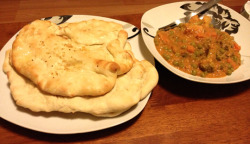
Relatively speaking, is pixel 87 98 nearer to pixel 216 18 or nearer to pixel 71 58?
pixel 71 58

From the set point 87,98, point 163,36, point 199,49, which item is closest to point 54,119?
point 87,98

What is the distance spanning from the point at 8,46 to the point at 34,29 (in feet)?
1.17

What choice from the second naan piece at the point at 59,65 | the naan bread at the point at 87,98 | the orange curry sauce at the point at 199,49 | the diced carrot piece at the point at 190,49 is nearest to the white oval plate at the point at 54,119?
the naan bread at the point at 87,98

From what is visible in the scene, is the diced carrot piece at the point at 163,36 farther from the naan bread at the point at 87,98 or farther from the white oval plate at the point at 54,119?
the white oval plate at the point at 54,119

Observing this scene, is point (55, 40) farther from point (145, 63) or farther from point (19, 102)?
point (145, 63)

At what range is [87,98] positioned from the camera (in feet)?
5.25

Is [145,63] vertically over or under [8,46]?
under

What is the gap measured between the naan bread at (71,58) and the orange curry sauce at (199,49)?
621mm

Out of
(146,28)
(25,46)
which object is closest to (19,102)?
(25,46)

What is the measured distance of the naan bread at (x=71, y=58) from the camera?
61.6 inches

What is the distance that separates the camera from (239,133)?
188 centimetres

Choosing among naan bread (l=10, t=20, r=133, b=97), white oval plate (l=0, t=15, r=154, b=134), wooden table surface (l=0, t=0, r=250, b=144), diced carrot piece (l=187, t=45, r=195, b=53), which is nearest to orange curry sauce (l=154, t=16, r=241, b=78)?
diced carrot piece (l=187, t=45, r=195, b=53)

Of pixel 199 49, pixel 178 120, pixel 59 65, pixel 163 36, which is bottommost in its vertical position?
pixel 178 120

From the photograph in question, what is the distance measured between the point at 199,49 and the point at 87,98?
1490 mm
